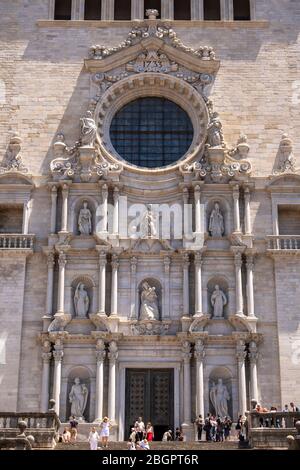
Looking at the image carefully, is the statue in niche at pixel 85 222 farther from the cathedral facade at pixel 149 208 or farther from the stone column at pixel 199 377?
the stone column at pixel 199 377

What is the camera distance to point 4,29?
33250mm

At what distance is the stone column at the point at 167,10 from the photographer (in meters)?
33.8

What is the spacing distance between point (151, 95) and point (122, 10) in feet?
13.8

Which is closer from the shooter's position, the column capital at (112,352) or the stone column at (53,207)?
the column capital at (112,352)

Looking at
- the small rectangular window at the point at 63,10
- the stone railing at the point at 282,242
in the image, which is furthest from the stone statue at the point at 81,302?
the small rectangular window at the point at 63,10

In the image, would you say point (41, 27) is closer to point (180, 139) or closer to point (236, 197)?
point (180, 139)

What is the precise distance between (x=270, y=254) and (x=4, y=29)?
13.7m

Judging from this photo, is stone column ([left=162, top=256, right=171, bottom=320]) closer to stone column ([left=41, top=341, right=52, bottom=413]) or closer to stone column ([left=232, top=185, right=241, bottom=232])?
stone column ([left=232, top=185, right=241, bottom=232])

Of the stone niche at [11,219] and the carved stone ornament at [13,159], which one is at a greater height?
the carved stone ornament at [13,159]

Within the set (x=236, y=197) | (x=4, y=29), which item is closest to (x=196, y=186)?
(x=236, y=197)

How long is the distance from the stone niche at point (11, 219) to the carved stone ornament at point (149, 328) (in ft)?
18.6

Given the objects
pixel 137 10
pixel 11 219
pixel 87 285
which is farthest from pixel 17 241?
pixel 137 10

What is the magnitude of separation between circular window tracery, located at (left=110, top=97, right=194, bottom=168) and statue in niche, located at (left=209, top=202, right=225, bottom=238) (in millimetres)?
2788

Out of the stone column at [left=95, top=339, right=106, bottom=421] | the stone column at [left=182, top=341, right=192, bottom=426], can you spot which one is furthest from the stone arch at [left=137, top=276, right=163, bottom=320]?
the stone column at [left=95, top=339, right=106, bottom=421]
